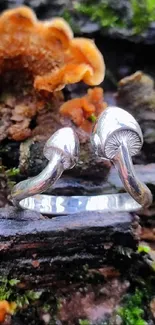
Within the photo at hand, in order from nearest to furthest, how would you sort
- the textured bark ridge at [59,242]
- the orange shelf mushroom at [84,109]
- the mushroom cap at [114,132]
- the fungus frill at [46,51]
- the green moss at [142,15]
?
1. the mushroom cap at [114,132]
2. the textured bark ridge at [59,242]
3. the fungus frill at [46,51]
4. the orange shelf mushroom at [84,109]
5. the green moss at [142,15]

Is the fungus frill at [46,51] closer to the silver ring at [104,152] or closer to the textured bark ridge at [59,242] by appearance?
the silver ring at [104,152]

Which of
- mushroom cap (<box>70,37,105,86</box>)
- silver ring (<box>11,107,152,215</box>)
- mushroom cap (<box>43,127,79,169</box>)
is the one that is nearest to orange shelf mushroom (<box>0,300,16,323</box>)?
silver ring (<box>11,107,152,215</box>)

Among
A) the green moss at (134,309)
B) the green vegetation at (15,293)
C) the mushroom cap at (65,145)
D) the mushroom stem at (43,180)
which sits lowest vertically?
the green moss at (134,309)

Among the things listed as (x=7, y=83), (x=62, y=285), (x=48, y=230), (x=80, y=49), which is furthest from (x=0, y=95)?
(x=62, y=285)

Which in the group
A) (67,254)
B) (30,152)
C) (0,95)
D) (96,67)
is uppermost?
(96,67)

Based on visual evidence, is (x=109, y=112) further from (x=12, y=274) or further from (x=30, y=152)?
(x=12, y=274)

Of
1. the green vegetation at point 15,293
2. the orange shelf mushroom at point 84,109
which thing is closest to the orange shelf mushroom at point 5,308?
the green vegetation at point 15,293
